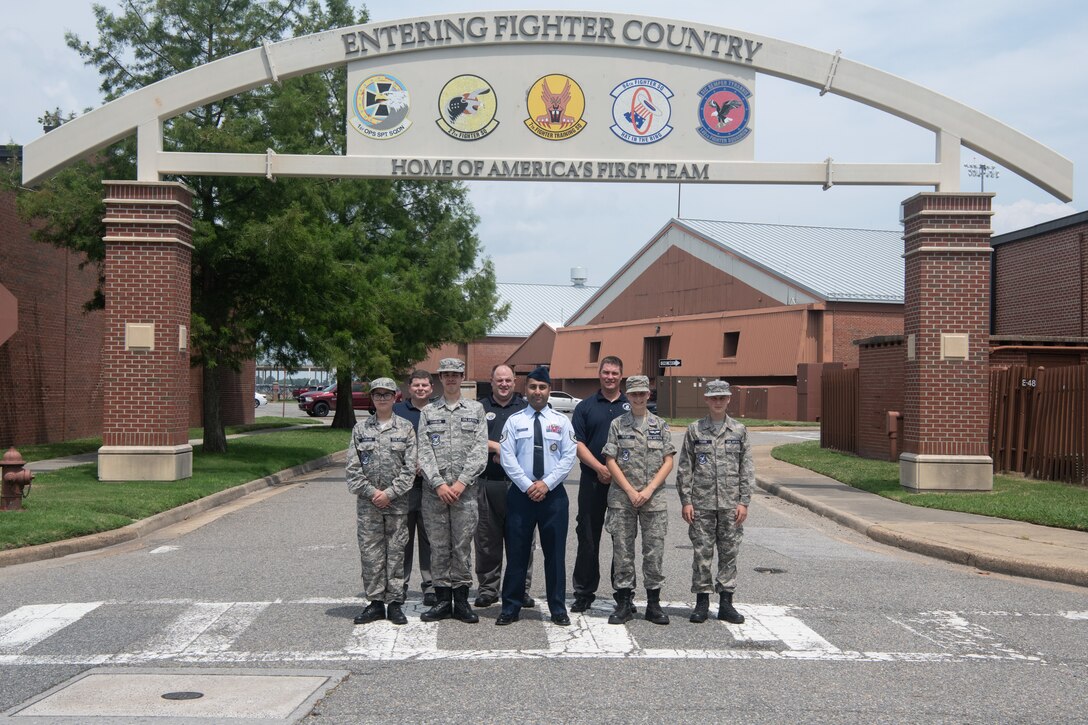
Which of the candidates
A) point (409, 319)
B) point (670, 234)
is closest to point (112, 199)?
point (409, 319)

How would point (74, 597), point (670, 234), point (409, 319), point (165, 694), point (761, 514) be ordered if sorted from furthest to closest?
1. point (670, 234)
2. point (409, 319)
3. point (761, 514)
4. point (74, 597)
5. point (165, 694)

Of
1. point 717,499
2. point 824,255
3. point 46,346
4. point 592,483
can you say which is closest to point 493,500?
point 592,483

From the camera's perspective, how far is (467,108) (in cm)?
1706

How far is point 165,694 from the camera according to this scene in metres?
6.11

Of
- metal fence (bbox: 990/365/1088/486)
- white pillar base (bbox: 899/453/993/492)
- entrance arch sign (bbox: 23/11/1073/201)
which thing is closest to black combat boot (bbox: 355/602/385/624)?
entrance arch sign (bbox: 23/11/1073/201)

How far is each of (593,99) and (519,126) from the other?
4.00ft

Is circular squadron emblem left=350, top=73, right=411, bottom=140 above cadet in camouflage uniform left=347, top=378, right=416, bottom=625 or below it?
above

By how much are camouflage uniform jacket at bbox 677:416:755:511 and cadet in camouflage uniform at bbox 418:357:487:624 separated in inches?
61.3

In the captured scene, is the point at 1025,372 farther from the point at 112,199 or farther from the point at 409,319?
the point at 409,319

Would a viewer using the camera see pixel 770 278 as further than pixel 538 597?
Yes

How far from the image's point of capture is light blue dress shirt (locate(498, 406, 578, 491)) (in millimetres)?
7934

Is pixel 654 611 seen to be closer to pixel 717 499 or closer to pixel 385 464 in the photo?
pixel 717 499

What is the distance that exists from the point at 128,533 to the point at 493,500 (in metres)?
5.97

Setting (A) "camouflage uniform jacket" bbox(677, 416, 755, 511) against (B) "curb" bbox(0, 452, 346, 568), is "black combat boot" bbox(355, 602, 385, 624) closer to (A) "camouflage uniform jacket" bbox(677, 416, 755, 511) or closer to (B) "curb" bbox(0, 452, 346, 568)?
(A) "camouflage uniform jacket" bbox(677, 416, 755, 511)
